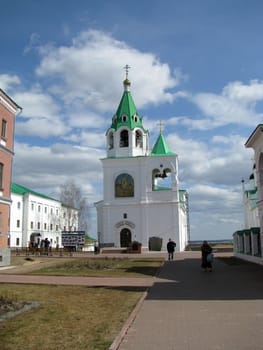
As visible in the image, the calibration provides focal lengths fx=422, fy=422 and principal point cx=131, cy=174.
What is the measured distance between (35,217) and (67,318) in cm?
5661

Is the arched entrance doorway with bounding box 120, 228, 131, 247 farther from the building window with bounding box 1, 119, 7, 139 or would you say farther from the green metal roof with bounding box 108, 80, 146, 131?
the building window with bounding box 1, 119, 7, 139

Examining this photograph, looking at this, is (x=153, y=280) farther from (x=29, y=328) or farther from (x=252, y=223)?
(x=252, y=223)

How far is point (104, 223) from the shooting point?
4909cm

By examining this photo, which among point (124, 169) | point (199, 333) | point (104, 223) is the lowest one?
point (199, 333)

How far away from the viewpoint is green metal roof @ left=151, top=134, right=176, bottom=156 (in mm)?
51219

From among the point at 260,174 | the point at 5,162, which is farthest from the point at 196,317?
the point at 5,162

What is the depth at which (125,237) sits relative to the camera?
48.7 metres

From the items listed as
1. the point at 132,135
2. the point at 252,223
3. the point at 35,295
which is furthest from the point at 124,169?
the point at 35,295

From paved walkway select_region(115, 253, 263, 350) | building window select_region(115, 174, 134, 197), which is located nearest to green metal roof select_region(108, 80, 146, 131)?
building window select_region(115, 174, 134, 197)

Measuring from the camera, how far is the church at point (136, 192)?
48.0 m

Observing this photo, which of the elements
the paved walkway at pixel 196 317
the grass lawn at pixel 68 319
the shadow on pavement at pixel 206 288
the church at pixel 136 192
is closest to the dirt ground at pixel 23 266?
the paved walkway at pixel 196 317

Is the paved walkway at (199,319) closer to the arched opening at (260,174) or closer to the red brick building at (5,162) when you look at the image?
the arched opening at (260,174)

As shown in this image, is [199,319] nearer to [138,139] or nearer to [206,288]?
[206,288]

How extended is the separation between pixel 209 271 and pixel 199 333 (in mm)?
12919
